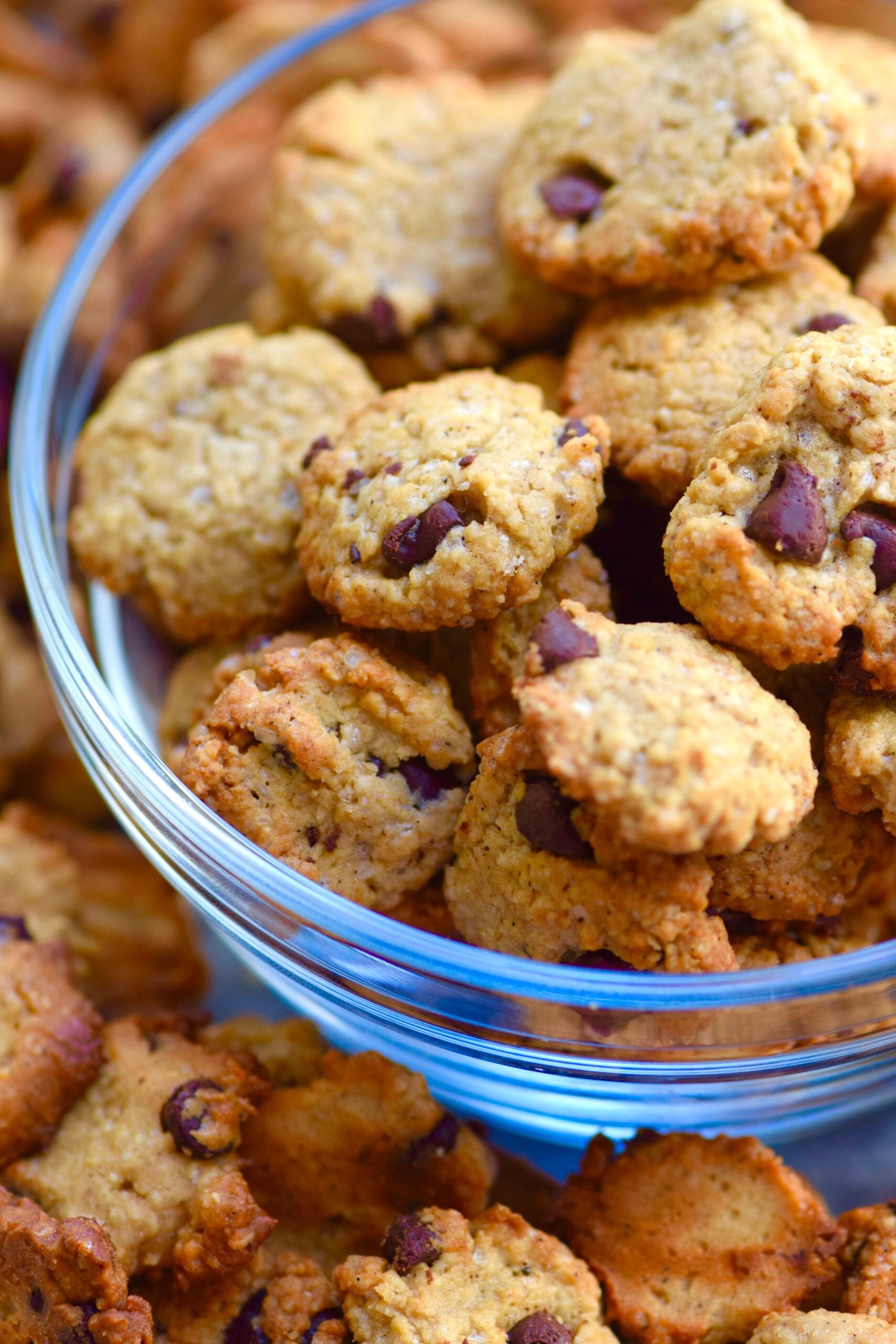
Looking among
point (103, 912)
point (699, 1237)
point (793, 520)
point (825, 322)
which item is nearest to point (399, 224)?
point (825, 322)

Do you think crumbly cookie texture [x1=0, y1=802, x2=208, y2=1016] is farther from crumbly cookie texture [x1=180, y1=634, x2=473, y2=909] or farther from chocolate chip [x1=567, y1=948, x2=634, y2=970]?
chocolate chip [x1=567, y1=948, x2=634, y2=970]

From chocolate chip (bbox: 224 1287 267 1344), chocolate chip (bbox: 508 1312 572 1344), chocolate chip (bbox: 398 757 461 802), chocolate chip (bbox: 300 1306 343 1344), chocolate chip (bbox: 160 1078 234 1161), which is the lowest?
chocolate chip (bbox: 224 1287 267 1344)

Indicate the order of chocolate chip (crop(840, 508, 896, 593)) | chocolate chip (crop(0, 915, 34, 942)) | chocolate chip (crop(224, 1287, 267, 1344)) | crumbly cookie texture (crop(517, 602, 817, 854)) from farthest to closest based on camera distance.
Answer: chocolate chip (crop(0, 915, 34, 942)) → chocolate chip (crop(224, 1287, 267, 1344)) → chocolate chip (crop(840, 508, 896, 593)) → crumbly cookie texture (crop(517, 602, 817, 854))

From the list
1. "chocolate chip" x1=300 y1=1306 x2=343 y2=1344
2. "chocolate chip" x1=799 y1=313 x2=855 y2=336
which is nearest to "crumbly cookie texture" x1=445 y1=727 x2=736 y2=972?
"chocolate chip" x1=300 y1=1306 x2=343 y2=1344

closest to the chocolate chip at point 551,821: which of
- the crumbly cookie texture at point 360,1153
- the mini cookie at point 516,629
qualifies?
the mini cookie at point 516,629

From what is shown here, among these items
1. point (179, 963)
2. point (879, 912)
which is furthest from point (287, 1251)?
point (879, 912)

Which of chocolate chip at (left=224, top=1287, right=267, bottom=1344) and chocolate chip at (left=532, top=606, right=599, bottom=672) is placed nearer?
chocolate chip at (left=532, top=606, right=599, bottom=672)
